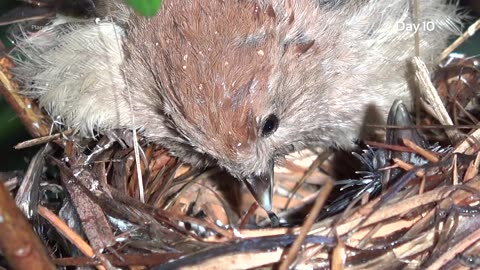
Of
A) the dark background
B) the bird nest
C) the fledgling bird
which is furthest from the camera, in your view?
the dark background

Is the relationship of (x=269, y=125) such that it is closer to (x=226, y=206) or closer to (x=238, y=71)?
(x=238, y=71)

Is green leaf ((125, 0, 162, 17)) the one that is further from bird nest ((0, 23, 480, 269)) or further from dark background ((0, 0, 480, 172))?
dark background ((0, 0, 480, 172))

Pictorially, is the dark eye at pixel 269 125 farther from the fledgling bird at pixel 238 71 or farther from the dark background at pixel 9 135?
the dark background at pixel 9 135

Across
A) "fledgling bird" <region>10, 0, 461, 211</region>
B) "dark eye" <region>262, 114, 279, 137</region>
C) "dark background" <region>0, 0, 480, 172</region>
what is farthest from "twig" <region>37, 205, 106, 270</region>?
"dark background" <region>0, 0, 480, 172</region>

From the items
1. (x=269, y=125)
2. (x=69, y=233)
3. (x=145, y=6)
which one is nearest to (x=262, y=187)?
(x=269, y=125)

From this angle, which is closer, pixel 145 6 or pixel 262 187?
pixel 145 6

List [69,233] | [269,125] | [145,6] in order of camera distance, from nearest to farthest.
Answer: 1. [145,6]
2. [69,233]
3. [269,125]

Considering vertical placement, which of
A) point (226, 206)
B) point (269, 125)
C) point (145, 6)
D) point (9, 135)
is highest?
point (145, 6)

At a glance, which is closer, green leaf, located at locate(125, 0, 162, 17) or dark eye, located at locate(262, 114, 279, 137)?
green leaf, located at locate(125, 0, 162, 17)

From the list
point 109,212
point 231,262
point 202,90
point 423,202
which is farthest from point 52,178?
point 423,202
